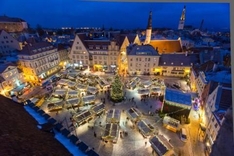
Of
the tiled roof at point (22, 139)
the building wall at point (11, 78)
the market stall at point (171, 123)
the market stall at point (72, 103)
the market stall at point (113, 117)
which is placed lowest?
the market stall at point (171, 123)

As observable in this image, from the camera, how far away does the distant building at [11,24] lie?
2840 centimetres

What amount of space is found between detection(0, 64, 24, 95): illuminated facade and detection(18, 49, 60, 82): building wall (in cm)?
123

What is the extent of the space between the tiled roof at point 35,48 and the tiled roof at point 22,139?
524 inches

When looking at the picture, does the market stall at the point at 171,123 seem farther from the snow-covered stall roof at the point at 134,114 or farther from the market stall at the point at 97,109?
the market stall at the point at 97,109

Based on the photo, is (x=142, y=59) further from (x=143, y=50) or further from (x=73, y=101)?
(x=73, y=101)

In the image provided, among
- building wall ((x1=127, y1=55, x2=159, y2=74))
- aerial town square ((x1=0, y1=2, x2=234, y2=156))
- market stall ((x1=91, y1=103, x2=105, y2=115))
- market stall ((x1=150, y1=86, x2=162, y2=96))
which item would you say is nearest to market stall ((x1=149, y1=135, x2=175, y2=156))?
aerial town square ((x1=0, y1=2, x2=234, y2=156))

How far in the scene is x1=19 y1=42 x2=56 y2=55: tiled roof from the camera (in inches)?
580

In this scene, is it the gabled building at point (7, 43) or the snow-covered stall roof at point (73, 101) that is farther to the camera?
the gabled building at point (7, 43)

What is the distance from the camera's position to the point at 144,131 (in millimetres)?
8602

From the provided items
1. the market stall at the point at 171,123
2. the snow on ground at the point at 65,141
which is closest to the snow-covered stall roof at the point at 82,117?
the snow on ground at the point at 65,141

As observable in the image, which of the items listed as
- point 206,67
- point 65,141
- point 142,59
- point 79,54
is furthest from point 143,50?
point 65,141

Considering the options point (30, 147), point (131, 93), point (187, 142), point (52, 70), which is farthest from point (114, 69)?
point (30, 147)

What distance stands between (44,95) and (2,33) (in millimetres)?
14938

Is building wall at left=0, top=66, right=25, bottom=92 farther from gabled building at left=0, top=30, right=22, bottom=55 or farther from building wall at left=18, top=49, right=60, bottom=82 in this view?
gabled building at left=0, top=30, right=22, bottom=55
